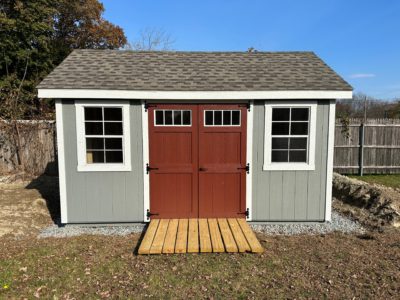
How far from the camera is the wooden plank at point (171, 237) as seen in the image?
442cm

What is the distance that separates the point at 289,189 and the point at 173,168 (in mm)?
2325

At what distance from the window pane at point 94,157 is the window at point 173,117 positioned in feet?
4.02

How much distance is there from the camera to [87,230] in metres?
5.54

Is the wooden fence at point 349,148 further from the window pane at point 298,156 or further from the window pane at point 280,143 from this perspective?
the window pane at point 280,143

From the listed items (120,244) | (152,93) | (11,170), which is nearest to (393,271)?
(120,244)

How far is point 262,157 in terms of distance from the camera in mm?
5555

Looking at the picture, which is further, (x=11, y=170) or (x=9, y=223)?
(x=11, y=170)

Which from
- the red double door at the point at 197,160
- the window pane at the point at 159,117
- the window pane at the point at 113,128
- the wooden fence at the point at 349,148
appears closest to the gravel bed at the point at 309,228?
the red double door at the point at 197,160

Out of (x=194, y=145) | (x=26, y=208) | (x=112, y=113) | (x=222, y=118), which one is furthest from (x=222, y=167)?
(x=26, y=208)

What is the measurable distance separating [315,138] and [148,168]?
128 inches

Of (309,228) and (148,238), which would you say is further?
(309,228)

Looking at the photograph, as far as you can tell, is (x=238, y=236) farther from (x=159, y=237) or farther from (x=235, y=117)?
(x=235, y=117)

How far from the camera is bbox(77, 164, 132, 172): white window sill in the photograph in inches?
214

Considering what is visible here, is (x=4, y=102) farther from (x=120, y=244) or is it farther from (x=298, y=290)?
(x=298, y=290)
